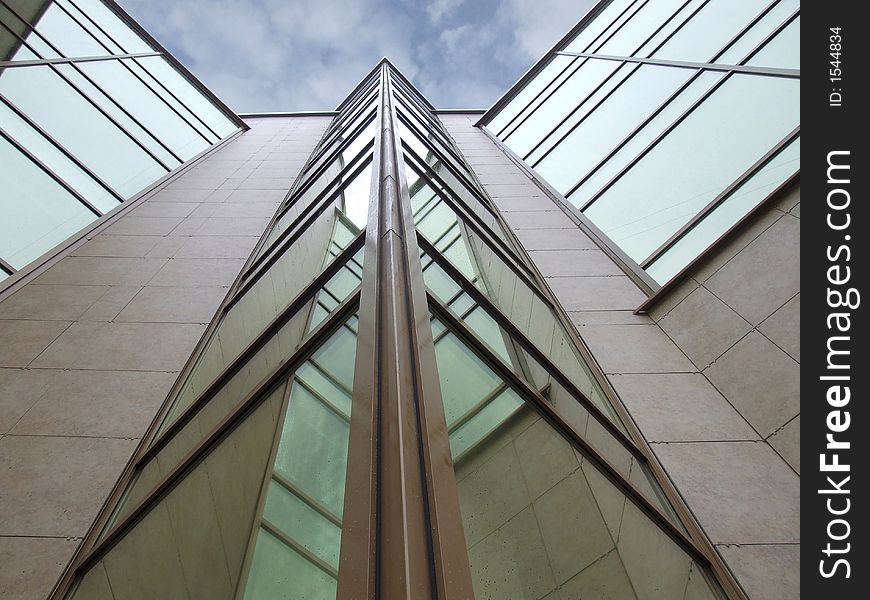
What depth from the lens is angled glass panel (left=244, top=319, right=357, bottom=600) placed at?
2.52 m

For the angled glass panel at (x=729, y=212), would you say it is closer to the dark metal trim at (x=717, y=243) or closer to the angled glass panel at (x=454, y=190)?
the dark metal trim at (x=717, y=243)

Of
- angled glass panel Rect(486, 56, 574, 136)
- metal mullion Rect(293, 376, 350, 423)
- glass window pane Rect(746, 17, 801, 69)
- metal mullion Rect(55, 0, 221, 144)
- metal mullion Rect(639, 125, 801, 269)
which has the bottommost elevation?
metal mullion Rect(293, 376, 350, 423)

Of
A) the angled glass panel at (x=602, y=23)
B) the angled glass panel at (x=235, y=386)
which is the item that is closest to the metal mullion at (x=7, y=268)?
the angled glass panel at (x=235, y=386)

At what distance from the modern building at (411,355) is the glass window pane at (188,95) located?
4947 mm

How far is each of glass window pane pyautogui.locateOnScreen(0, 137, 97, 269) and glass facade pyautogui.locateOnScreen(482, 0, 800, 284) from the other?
8.82 metres

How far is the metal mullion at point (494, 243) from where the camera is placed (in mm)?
7527

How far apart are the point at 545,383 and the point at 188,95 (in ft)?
59.6

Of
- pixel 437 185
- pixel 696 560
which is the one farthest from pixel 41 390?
pixel 696 560

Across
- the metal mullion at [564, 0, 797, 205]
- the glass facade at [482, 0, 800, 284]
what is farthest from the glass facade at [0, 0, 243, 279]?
the metal mullion at [564, 0, 797, 205]

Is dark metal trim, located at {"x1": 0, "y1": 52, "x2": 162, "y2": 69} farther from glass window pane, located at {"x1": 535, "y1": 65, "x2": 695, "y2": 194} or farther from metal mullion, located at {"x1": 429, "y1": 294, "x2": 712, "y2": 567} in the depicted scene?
glass window pane, located at {"x1": 535, "y1": 65, "x2": 695, "y2": 194}

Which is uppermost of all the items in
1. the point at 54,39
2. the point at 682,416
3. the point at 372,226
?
the point at 54,39

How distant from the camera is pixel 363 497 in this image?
246 cm
